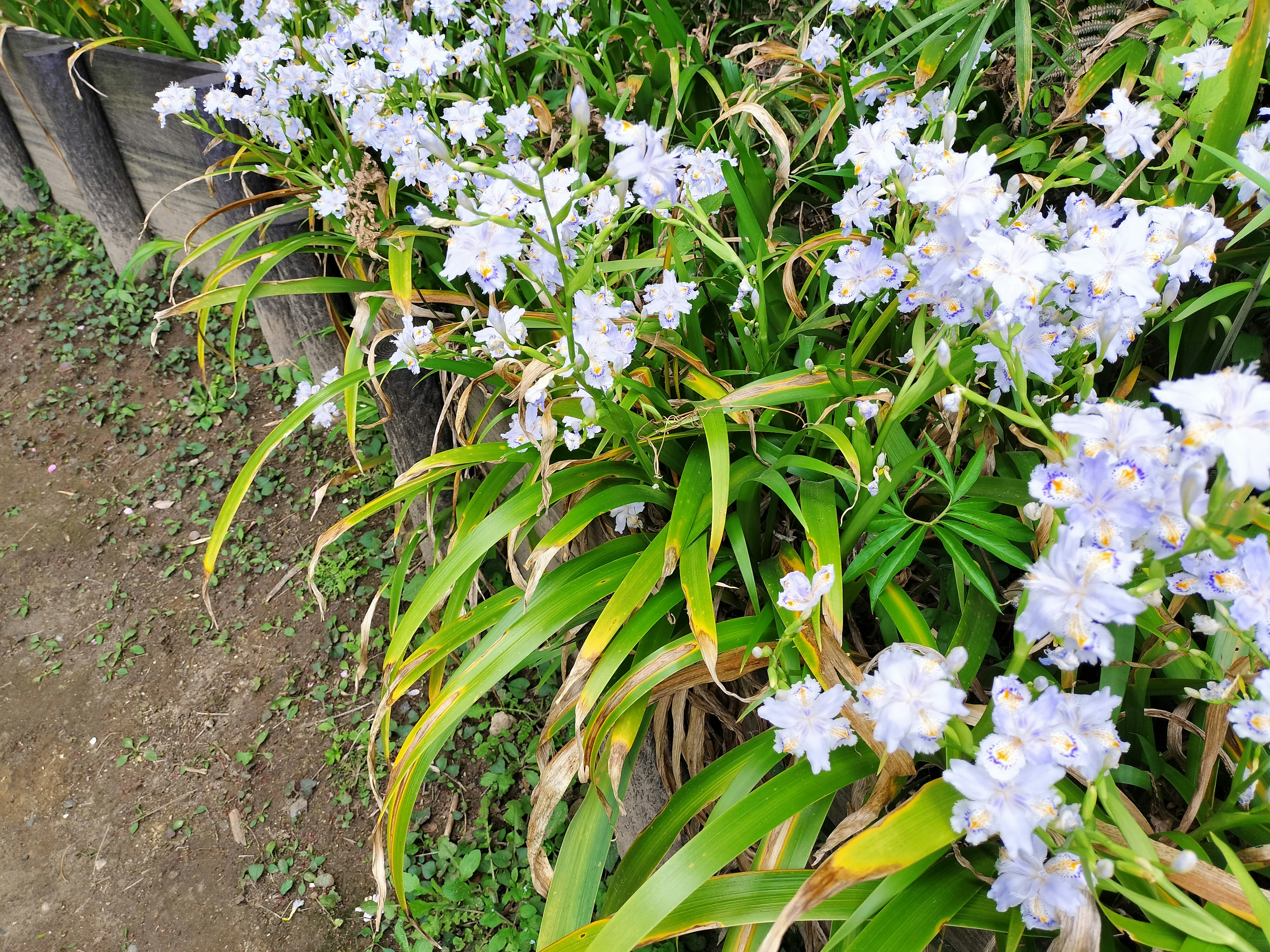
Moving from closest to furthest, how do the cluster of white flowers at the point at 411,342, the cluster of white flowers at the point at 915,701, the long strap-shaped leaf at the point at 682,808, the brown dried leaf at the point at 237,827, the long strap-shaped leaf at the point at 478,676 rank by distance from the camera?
the cluster of white flowers at the point at 915,701
the long strap-shaped leaf at the point at 682,808
the long strap-shaped leaf at the point at 478,676
the cluster of white flowers at the point at 411,342
the brown dried leaf at the point at 237,827

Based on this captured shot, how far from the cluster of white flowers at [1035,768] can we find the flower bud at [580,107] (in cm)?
76

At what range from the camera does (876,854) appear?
2.68 ft

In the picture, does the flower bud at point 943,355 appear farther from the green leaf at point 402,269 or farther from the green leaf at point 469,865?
the green leaf at point 469,865

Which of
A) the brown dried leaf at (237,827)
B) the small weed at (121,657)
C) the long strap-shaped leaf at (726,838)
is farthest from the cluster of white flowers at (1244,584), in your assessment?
the small weed at (121,657)

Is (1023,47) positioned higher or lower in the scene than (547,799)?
higher

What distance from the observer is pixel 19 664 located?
2.35 metres

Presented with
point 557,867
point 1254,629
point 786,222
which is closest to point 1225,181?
point 1254,629

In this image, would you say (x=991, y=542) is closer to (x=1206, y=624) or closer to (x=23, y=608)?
(x=1206, y=624)

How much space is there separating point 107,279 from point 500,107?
7.86 ft

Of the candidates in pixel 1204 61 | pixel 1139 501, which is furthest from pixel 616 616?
pixel 1204 61

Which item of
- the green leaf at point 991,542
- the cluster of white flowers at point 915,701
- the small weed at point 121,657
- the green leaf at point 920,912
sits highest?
the cluster of white flowers at point 915,701

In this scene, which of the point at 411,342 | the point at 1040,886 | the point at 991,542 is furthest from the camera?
the point at 411,342

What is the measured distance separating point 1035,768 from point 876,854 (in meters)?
0.19

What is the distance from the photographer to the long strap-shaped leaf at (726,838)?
3.07 ft
